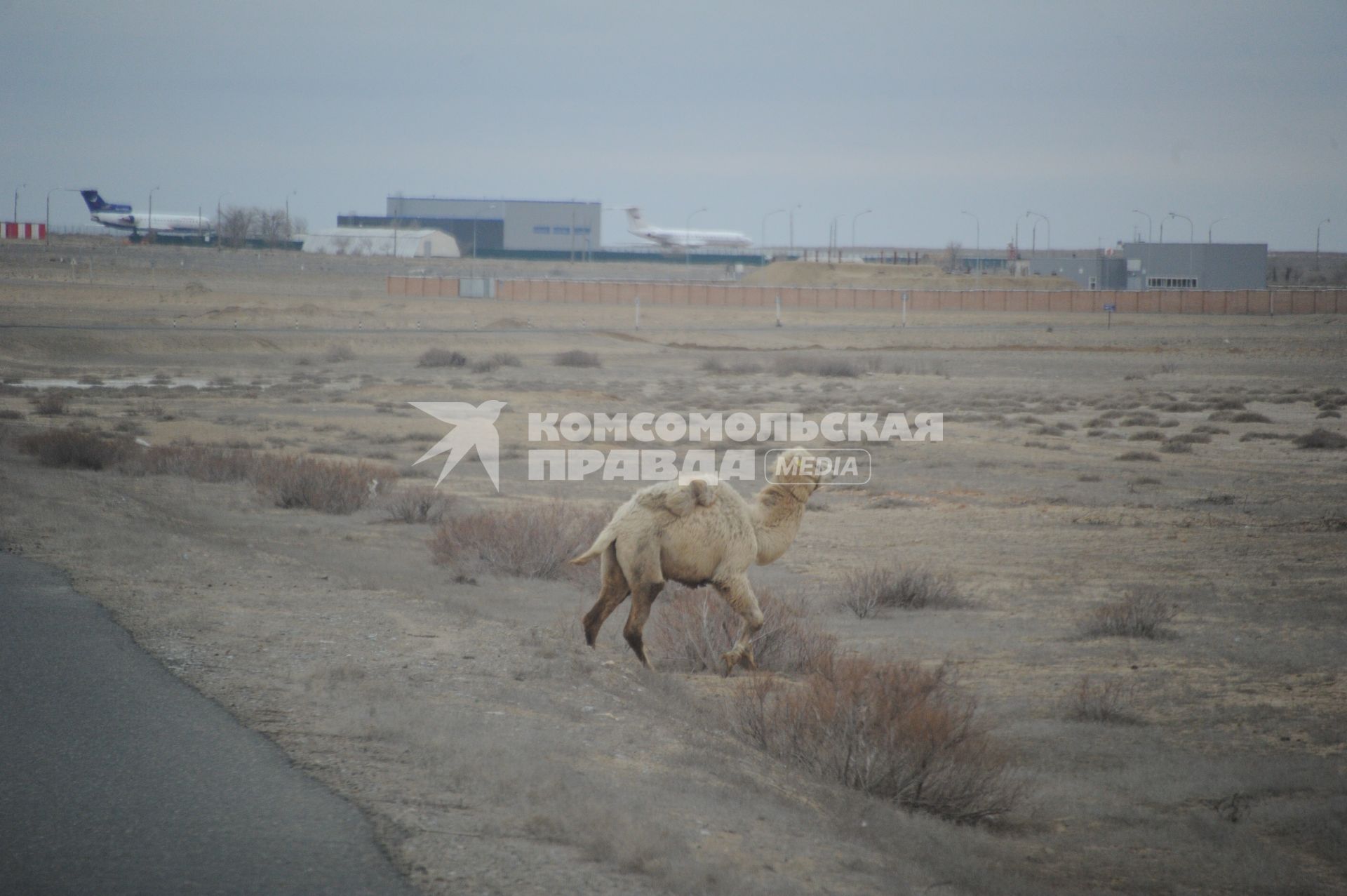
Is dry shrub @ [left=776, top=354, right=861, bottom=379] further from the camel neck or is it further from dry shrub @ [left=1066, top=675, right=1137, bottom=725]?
the camel neck

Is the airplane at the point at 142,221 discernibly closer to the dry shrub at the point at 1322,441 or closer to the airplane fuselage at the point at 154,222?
the airplane fuselage at the point at 154,222

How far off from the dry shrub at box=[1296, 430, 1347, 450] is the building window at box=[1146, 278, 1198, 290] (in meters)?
83.8

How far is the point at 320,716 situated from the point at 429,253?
143 m

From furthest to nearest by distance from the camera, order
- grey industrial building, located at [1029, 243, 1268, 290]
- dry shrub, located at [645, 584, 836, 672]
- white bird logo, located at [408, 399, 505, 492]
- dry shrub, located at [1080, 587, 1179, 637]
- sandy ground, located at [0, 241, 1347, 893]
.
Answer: grey industrial building, located at [1029, 243, 1268, 290]
white bird logo, located at [408, 399, 505, 492]
dry shrub, located at [1080, 587, 1179, 637]
dry shrub, located at [645, 584, 836, 672]
sandy ground, located at [0, 241, 1347, 893]

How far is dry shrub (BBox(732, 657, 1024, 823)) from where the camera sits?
23.8 feet

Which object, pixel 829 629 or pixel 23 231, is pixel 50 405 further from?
pixel 23 231

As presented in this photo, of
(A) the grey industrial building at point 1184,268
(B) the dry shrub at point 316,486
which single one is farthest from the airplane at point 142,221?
(B) the dry shrub at point 316,486

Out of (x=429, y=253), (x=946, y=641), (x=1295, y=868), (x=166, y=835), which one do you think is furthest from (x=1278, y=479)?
(x=429, y=253)

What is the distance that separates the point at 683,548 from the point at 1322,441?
23.2m

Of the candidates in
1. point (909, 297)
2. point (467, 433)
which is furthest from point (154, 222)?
point (467, 433)

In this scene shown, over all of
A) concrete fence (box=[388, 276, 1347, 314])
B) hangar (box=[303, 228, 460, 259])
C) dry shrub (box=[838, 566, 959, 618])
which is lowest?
dry shrub (box=[838, 566, 959, 618])

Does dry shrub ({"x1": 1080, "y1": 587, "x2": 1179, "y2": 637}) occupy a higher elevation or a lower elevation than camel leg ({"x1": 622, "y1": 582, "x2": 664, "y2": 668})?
lower

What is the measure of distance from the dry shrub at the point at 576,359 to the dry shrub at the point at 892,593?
130ft

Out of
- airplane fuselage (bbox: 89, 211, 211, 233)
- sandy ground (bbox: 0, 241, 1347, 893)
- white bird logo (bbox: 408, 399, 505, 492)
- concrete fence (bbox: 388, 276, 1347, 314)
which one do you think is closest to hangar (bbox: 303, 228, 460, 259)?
airplane fuselage (bbox: 89, 211, 211, 233)
